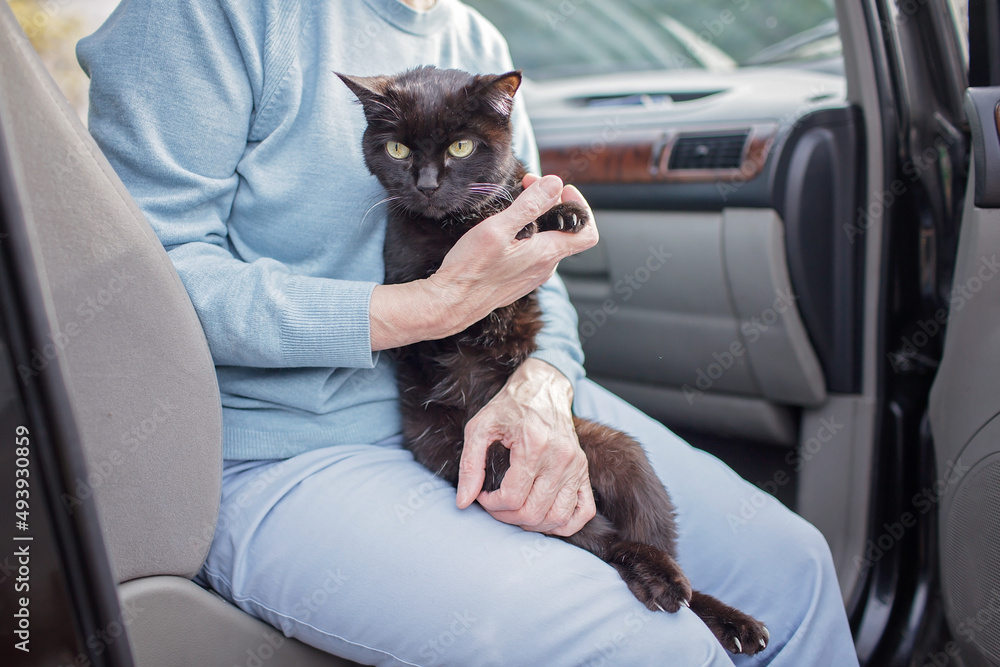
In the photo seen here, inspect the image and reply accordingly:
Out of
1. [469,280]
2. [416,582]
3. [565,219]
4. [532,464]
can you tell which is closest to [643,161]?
[565,219]

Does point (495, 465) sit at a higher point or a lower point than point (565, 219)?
lower

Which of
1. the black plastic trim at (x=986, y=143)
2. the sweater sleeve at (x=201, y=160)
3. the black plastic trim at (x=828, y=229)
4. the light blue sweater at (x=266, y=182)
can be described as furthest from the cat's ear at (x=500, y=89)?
the black plastic trim at (x=828, y=229)

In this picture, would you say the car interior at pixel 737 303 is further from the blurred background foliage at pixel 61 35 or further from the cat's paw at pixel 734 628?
the blurred background foliage at pixel 61 35

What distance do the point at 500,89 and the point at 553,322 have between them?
456mm

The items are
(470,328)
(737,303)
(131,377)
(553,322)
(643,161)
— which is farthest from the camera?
(643,161)

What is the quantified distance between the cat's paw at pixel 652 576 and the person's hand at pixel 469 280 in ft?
1.45

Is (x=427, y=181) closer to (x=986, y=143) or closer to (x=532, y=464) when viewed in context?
(x=532, y=464)

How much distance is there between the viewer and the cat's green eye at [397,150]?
1.13 meters

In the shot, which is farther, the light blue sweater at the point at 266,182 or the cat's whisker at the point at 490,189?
the cat's whisker at the point at 490,189

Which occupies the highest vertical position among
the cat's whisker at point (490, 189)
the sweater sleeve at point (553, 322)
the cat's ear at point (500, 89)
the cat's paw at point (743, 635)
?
the cat's ear at point (500, 89)

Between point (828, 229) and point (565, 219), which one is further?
point (828, 229)

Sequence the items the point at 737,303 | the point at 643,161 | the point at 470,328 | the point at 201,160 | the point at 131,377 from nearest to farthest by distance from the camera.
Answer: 1. the point at 131,377
2. the point at 201,160
3. the point at 470,328
4. the point at 737,303
5. the point at 643,161

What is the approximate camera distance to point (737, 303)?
1.78 metres

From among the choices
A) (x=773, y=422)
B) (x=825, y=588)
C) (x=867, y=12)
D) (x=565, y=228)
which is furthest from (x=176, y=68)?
(x=773, y=422)
